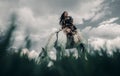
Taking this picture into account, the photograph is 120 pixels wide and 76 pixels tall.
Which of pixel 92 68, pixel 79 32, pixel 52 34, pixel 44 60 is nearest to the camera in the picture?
pixel 92 68

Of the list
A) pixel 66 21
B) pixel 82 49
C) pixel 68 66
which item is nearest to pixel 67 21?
pixel 66 21

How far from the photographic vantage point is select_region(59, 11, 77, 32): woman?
1427cm

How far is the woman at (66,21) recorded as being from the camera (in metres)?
14.3

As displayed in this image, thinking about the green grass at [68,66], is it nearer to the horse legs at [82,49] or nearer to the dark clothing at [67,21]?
the horse legs at [82,49]

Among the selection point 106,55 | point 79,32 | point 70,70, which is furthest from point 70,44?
point 70,70

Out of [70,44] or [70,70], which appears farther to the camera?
[70,44]

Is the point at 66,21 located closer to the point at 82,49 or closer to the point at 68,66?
the point at 82,49

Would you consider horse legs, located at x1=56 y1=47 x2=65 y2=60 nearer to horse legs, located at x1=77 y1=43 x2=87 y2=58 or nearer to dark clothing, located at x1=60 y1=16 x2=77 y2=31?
horse legs, located at x1=77 y1=43 x2=87 y2=58

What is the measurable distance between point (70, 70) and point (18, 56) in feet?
7.46

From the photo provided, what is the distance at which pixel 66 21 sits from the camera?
1438 cm

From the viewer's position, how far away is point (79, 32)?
1470 centimetres

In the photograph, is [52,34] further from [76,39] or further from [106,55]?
[106,55]

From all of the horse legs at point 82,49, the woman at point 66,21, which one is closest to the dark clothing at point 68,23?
the woman at point 66,21

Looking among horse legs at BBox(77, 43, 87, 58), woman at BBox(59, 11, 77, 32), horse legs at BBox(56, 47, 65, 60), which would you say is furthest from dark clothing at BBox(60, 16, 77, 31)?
horse legs at BBox(56, 47, 65, 60)
